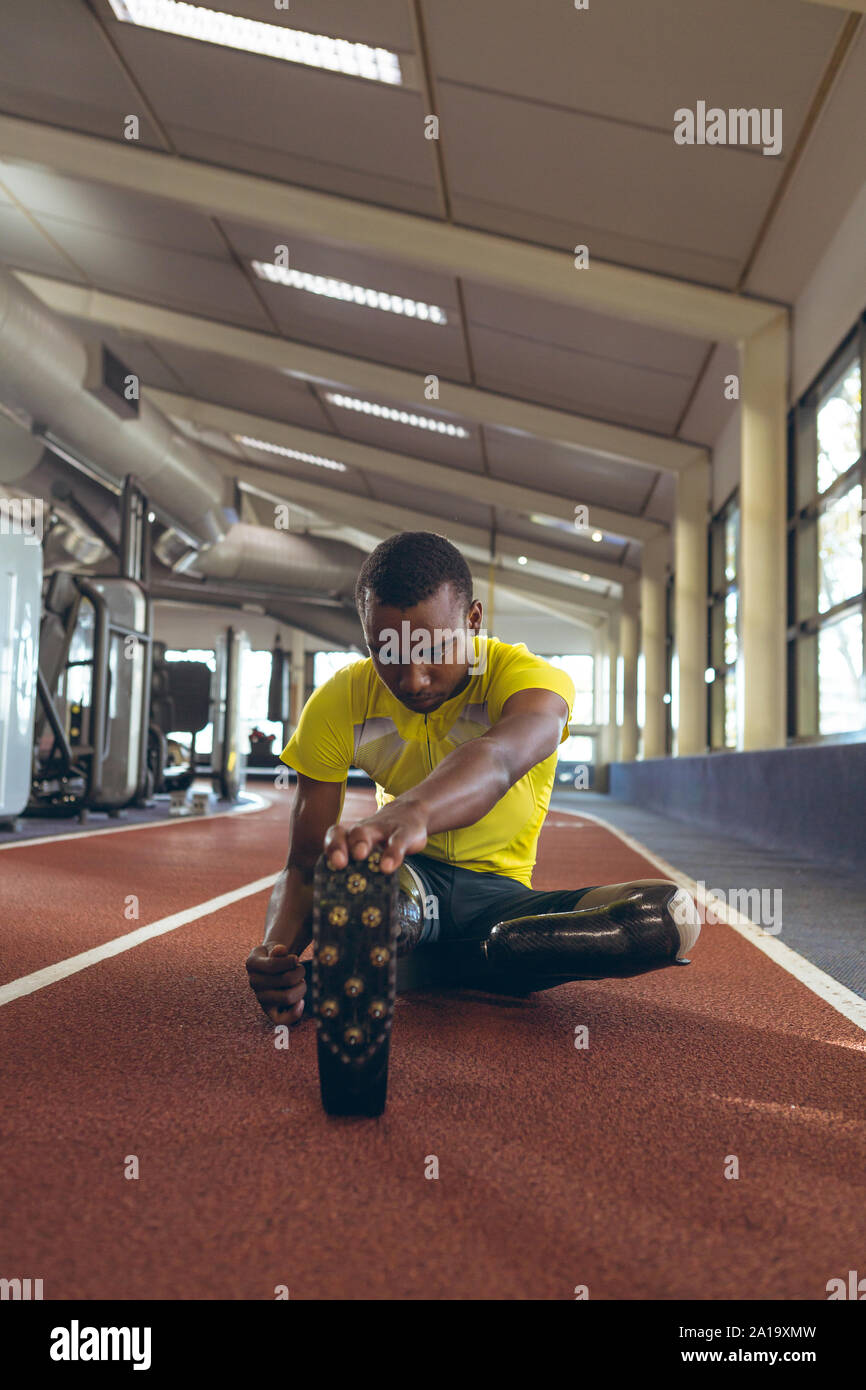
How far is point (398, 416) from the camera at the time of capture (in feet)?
43.2

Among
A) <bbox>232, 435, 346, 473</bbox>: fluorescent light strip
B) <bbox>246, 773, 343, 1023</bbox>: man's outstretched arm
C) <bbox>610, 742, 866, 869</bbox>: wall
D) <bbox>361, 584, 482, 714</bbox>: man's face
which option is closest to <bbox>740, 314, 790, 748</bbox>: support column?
<bbox>610, 742, 866, 869</bbox>: wall

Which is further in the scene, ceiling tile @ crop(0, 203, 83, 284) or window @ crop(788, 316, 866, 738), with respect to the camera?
ceiling tile @ crop(0, 203, 83, 284)

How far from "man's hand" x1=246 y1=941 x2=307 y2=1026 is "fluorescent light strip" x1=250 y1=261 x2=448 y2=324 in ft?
28.7

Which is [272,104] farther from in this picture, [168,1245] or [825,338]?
[168,1245]

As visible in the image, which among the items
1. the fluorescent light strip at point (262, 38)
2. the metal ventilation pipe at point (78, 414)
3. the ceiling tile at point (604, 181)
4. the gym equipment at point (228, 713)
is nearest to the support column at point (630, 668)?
the gym equipment at point (228, 713)

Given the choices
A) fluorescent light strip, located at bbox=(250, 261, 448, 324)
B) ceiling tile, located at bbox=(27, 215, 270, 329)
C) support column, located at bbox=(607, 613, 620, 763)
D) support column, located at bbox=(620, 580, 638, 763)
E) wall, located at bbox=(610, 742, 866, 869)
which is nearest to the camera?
wall, located at bbox=(610, 742, 866, 869)

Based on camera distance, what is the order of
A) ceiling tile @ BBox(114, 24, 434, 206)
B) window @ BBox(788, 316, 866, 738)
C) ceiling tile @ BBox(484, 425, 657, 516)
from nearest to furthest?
ceiling tile @ BBox(114, 24, 434, 206), window @ BBox(788, 316, 866, 738), ceiling tile @ BBox(484, 425, 657, 516)

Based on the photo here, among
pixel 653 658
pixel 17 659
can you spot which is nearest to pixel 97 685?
pixel 17 659

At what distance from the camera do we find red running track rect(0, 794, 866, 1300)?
120 cm

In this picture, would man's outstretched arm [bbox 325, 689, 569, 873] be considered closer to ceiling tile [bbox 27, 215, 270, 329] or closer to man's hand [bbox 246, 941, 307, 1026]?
man's hand [bbox 246, 941, 307, 1026]

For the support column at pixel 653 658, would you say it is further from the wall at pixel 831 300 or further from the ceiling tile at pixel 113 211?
the ceiling tile at pixel 113 211

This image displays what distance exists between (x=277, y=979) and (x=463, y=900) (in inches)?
19.5
